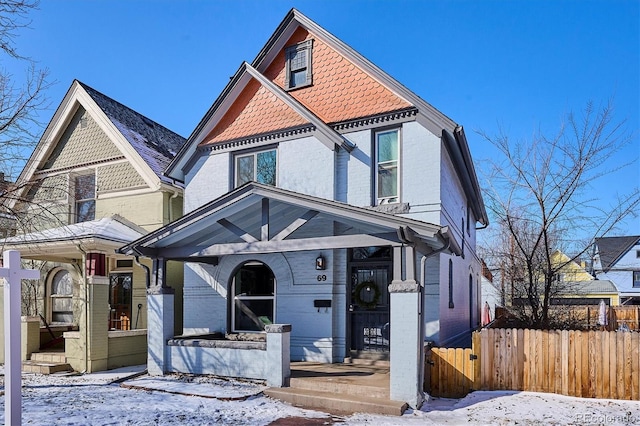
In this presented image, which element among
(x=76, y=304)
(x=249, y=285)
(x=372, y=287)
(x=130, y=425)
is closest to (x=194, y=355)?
(x=249, y=285)

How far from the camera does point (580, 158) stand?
39.1ft

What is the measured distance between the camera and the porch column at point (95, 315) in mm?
10828

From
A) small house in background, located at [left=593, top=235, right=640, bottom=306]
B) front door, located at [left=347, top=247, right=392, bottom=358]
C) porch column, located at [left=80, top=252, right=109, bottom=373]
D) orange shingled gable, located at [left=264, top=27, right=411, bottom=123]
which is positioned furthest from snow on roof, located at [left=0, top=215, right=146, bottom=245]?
small house in background, located at [left=593, top=235, right=640, bottom=306]

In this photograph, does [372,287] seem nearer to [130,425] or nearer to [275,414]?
[275,414]

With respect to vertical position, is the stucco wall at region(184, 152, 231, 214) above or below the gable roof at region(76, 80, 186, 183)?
below

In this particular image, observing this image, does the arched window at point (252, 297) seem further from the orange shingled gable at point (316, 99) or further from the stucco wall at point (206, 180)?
the orange shingled gable at point (316, 99)

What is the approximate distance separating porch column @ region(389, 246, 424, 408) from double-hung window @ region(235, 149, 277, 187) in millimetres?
5105

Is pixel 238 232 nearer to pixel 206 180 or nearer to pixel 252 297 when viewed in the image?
pixel 252 297

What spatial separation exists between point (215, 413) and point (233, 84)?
8.51 m

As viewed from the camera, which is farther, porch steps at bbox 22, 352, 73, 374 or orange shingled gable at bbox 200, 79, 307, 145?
orange shingled gable at bbox 200, 79, 307, 145

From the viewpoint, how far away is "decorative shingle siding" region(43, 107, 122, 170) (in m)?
14.8

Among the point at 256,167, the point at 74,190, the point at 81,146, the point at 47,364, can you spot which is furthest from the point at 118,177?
the point at 47,364

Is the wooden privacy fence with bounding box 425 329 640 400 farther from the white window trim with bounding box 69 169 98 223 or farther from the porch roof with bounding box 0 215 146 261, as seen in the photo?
the white window trim with bounding box 69 169 98 223

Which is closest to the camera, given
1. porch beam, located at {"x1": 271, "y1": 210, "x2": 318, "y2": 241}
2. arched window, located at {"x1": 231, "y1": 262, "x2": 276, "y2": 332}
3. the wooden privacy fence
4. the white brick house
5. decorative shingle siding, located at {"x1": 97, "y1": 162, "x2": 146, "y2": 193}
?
the wooden privacy fence
